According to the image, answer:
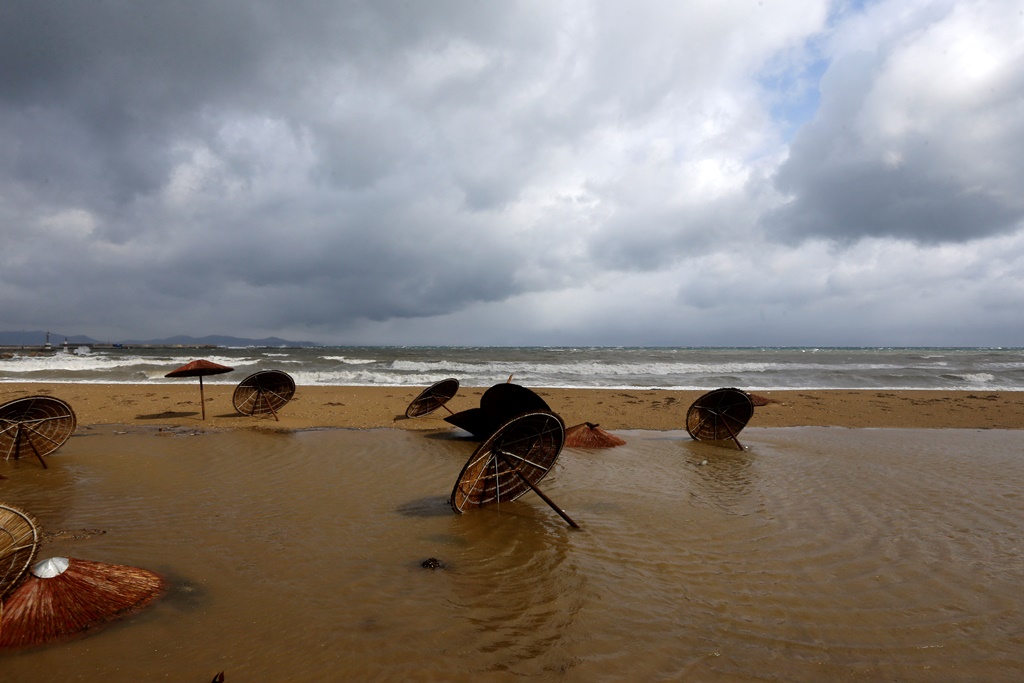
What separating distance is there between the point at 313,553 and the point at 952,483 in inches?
410

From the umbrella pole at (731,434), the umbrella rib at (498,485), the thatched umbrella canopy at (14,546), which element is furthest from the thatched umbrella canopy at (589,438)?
the thatched umbrella canopy at (14,546)

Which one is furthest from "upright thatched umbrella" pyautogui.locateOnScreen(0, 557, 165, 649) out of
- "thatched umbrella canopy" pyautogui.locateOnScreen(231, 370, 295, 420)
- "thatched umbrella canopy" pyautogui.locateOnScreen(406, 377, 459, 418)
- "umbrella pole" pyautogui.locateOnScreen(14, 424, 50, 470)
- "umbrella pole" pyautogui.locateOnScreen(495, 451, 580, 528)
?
"thatched umbrella canopy" pyautogui.locateOnScreen(231, 370, 295, 420)

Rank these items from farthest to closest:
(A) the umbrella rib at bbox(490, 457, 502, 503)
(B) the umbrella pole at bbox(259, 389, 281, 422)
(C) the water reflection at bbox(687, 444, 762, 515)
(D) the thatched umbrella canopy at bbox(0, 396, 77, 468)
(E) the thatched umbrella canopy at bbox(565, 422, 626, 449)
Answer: (B) the umbrella pole at bbox(259, 389, 281, 422) < (E) the thatched umbrella canopy at bbox(565, 422, 626, 449) < (D) the thatched umbrella canopy at bbox(0, 396, 77, 468) < (C) the water reflection at bbox(687, 444, 762, 515) < (A) the umbrella rib at bbox(490, 457, 502, 503)

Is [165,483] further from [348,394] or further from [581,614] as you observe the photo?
[348,394]

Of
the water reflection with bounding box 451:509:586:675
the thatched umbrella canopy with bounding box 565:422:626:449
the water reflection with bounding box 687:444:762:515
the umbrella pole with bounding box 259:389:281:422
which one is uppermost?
the umbrella pole with bounding box 259:389:281:422

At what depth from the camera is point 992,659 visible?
3.68m

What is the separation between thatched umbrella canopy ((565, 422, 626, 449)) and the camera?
1094 centimetres

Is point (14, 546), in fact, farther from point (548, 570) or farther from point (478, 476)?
point (548, 570)

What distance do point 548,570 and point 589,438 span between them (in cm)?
612

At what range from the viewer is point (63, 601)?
12.3ft

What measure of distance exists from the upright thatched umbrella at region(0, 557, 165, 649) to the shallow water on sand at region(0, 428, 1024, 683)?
15 cm

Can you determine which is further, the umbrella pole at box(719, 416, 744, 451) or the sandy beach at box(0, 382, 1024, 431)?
the sandy beach at box(0, 382, 1024, 431)

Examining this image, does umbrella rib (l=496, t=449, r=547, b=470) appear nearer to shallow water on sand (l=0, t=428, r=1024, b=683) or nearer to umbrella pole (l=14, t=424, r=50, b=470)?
shallow water on sand (l=0, t=428, r=1024, b=683)

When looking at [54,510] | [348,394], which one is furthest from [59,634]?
[348,394]
